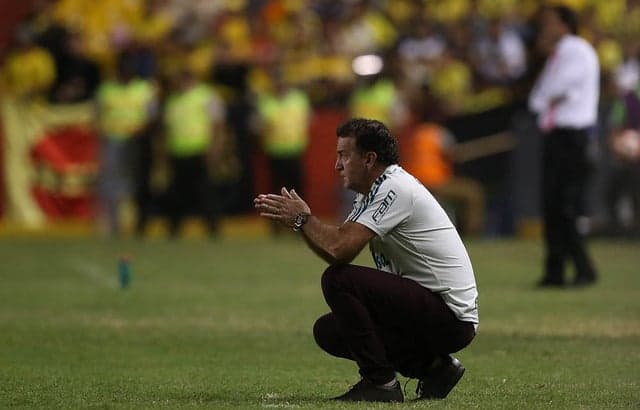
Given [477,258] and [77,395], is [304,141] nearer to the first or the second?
[477,258]

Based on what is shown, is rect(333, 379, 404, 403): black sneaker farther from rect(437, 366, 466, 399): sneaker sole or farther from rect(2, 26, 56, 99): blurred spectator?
rect(2, 26, 56, 99): blurred spectator

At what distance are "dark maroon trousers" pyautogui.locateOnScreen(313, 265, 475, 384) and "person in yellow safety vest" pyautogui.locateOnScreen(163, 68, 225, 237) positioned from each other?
14634 millimetres

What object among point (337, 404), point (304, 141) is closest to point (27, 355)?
point (337, 404)

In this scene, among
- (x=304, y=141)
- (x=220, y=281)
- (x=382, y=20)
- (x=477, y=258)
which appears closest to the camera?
(x=220, y=281)

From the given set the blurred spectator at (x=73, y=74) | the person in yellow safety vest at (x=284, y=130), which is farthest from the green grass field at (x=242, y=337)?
the blurred spectator at (x=73, y=74)

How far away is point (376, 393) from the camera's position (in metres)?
7.44

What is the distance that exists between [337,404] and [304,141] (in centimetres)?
1620

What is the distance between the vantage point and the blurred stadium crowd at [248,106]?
22.5 m

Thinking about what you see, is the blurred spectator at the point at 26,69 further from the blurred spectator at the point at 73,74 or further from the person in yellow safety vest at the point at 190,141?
the person in yellow safety vest at the point at 190,141

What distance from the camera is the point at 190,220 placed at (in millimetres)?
23766

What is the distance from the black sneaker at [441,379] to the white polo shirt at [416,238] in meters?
0.27

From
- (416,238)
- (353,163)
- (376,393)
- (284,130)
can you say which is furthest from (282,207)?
(284,130)

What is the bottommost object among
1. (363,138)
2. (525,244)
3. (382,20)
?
(525,244)

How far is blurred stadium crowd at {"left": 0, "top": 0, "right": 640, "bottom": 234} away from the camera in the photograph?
2248 centimetres
